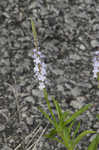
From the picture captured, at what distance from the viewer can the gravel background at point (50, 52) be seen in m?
1.26

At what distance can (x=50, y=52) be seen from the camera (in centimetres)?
128

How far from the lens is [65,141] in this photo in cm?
104

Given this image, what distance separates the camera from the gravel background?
4.13 ft

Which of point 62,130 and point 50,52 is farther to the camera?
point 50,52

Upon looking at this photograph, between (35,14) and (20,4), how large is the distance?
124mm

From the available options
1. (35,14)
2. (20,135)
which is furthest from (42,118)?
(35,14)

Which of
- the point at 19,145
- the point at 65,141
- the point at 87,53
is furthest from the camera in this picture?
the point at 87,53

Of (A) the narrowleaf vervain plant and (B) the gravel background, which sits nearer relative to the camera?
(A) the narrowleaf vervain plant

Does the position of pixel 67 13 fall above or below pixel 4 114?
above

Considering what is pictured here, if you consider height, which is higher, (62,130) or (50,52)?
(50,52)

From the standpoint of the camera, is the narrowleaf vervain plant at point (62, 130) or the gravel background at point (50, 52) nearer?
the narrowleaf vervain plant at point (62, 130)

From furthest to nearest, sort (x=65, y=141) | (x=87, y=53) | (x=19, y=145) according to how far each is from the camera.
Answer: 1. (x=87, y=53)
2. (x=19, y=145)
3. (x=65, y=141)

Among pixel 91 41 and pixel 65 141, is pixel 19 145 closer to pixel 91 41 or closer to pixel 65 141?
pixel 65 141

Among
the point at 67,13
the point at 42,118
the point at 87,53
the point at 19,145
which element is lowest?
the point at 19,145
